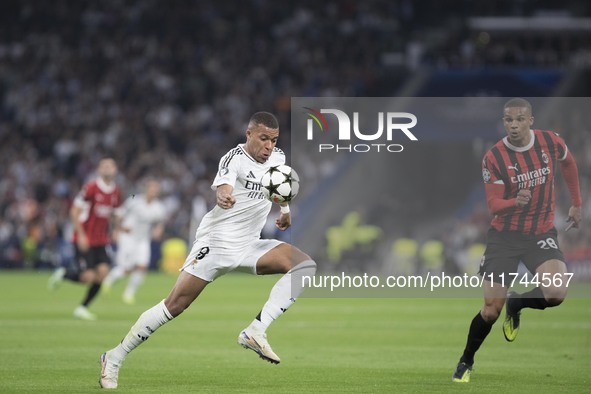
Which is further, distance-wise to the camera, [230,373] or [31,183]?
[31,183]

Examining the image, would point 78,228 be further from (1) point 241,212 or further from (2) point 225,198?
(2) point 225,198

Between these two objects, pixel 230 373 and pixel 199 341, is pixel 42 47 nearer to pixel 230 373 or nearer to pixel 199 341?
pixel 199 341

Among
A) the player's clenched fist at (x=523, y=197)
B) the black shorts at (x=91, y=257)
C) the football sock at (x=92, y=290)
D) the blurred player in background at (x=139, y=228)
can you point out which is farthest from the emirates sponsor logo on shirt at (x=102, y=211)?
the player's clenched fist at (x=523, y=197)

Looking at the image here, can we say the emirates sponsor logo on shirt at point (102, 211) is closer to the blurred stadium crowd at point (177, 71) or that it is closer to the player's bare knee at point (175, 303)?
the player's bare knee at point (175, 303)

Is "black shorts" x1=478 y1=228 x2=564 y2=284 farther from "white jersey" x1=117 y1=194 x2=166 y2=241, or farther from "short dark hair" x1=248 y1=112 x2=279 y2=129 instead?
"white jersey" x1=117 y1=194 x2=166 y2=241

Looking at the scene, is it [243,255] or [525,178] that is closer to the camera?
[243,255]

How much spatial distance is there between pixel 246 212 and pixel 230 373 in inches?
85.2

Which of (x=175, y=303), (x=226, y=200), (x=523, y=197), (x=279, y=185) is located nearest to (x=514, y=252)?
(x=523, y=197)

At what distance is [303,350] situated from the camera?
574 inches

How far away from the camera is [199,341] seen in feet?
51.4

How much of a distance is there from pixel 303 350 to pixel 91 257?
542 cm

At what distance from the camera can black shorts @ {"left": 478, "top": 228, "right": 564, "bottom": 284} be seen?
11.0 m

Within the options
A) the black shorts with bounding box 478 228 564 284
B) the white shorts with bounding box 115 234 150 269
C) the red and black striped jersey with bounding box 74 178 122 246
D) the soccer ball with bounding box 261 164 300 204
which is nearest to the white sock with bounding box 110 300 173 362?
the soccer ball with bounding box 261 164 300 204

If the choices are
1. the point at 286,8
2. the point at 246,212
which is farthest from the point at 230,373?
the point at 286,8
